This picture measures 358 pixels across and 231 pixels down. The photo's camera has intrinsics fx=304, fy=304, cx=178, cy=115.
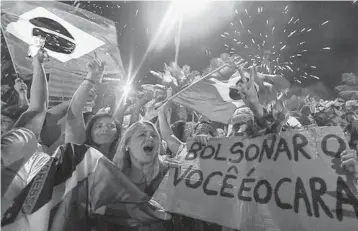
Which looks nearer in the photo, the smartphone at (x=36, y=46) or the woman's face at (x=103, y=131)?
the woman's face at (x=103, y=131)

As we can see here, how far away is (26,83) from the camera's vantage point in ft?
12.5

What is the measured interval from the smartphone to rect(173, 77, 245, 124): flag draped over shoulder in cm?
174

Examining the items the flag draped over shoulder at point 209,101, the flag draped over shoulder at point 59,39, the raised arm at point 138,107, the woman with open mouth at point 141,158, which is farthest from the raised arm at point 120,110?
the woman with open mouth at point 141,158

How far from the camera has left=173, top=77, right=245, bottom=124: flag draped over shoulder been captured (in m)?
4.07

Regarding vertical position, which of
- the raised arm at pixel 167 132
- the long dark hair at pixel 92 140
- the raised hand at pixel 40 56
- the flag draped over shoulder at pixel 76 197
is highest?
the raised hand at pixel 40 56

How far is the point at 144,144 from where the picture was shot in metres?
2.96

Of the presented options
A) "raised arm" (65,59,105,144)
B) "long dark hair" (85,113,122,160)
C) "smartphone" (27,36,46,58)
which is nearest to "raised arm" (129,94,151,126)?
"long dark hair" (85,113,122,160)

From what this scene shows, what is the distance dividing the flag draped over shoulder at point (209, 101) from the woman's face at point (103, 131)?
1.20m

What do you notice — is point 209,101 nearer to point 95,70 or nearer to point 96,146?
point 95,70

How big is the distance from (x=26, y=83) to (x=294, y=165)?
324cm

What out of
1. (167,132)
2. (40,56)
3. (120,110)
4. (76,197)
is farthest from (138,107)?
(76,197)

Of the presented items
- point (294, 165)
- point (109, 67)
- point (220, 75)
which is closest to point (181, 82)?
point (220, 75)

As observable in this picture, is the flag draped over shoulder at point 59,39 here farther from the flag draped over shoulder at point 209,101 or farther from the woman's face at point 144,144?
the woman's face at point 144,144

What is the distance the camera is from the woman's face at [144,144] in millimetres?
2934
